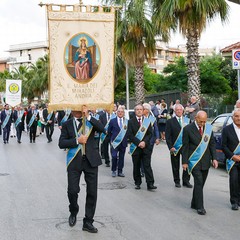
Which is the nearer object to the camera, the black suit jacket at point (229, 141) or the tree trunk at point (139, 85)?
the black suit jacket at point (229, 141)

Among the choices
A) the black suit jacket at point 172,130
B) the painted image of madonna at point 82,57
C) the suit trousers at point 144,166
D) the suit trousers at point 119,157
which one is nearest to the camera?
the painted image of madonna at point 82,57

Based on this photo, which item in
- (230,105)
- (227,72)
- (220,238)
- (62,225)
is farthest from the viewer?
(227,72)

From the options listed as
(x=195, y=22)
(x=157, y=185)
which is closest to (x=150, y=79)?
(x=195, y=22)

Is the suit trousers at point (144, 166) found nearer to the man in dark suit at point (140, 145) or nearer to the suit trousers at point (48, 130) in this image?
the man in dark suit at point (140, 145)

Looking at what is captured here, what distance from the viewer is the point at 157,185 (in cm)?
1016

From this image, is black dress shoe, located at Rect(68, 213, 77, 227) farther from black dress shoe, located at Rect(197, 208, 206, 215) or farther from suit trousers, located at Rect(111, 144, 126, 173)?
suit trousers, located at Rect(111, 144, 126, 173)

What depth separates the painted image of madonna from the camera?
6.87 meters

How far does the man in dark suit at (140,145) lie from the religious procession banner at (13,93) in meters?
21.1

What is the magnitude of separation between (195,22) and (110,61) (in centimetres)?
1290

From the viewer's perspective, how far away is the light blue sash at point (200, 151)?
7.78 meters

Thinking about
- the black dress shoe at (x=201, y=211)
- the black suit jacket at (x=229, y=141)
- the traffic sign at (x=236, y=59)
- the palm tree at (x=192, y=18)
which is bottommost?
the black dress shoe at (x=201, y=211)

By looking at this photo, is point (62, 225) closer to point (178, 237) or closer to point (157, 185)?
point (178, 237)

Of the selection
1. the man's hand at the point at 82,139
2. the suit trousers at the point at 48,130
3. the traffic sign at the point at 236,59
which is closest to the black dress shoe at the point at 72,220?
the man's hand at the point at 82,139

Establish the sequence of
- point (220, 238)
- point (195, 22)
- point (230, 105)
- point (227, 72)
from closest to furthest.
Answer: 1. point (220, 238)
2. point (195, 22)
3. point (230, 105)
4. point (227, 72)
